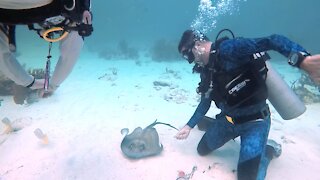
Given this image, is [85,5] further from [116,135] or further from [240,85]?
[116,135]

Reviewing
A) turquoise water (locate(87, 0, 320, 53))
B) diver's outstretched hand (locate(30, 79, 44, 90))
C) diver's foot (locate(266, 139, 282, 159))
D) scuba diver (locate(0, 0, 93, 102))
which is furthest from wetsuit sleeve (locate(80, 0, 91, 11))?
turquoise water (locate(87, 0, 320, 53))

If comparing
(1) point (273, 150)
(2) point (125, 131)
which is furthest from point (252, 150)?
(2) point (125, 131)

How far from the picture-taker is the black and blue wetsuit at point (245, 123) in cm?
384

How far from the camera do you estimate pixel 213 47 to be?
4547mm

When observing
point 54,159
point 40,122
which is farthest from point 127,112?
point 54,159

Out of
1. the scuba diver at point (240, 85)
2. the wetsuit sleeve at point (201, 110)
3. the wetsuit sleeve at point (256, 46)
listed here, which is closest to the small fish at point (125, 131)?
the wetsuit sleeve at point (201, 110)

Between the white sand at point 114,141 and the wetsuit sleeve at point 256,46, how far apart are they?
242 cm

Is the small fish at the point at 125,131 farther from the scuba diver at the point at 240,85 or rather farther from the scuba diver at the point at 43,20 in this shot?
the scuba diver at the point at 43,20

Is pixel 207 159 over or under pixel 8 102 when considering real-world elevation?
over

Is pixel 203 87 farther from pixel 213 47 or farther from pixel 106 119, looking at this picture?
pixel 106 119

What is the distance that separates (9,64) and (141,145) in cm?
295

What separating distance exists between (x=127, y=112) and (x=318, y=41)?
27.5m

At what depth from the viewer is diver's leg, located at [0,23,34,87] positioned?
3377mm

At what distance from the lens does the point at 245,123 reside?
4738 millimetres
